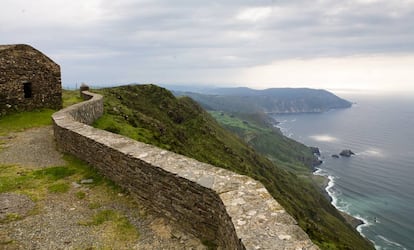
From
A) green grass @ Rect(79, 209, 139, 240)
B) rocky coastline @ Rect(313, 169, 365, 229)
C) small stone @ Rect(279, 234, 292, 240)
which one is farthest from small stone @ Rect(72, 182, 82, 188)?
rocky coastline @ Rect(313, 169, 365, 229)

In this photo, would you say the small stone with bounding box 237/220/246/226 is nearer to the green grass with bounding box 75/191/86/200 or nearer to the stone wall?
the stone wall

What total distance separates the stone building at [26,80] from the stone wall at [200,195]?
53.7 feet

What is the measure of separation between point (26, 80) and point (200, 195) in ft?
80.4

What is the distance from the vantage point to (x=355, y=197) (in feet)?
523

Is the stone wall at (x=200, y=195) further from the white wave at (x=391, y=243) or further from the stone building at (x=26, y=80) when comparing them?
the white wave at (x=391, y=243)

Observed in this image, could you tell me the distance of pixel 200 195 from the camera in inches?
357

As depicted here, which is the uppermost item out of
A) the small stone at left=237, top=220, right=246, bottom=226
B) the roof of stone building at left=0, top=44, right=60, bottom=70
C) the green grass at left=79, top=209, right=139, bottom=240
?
the roof of stone building at left=0, top=44, right=60, bottom=70

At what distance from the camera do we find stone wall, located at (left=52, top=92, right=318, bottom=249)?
6.86 m

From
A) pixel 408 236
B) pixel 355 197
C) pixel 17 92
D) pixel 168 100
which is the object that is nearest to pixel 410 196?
pixel 355 197

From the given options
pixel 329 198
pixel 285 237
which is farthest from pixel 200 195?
pixel 329 198

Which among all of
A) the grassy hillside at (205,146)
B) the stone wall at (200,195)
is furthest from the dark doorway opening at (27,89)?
the grassy hillside at (205,146)

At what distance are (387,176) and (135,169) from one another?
203m

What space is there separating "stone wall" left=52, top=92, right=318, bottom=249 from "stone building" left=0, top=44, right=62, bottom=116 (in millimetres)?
16375

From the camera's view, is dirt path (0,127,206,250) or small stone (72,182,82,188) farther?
small stone (72,182,82,188)
